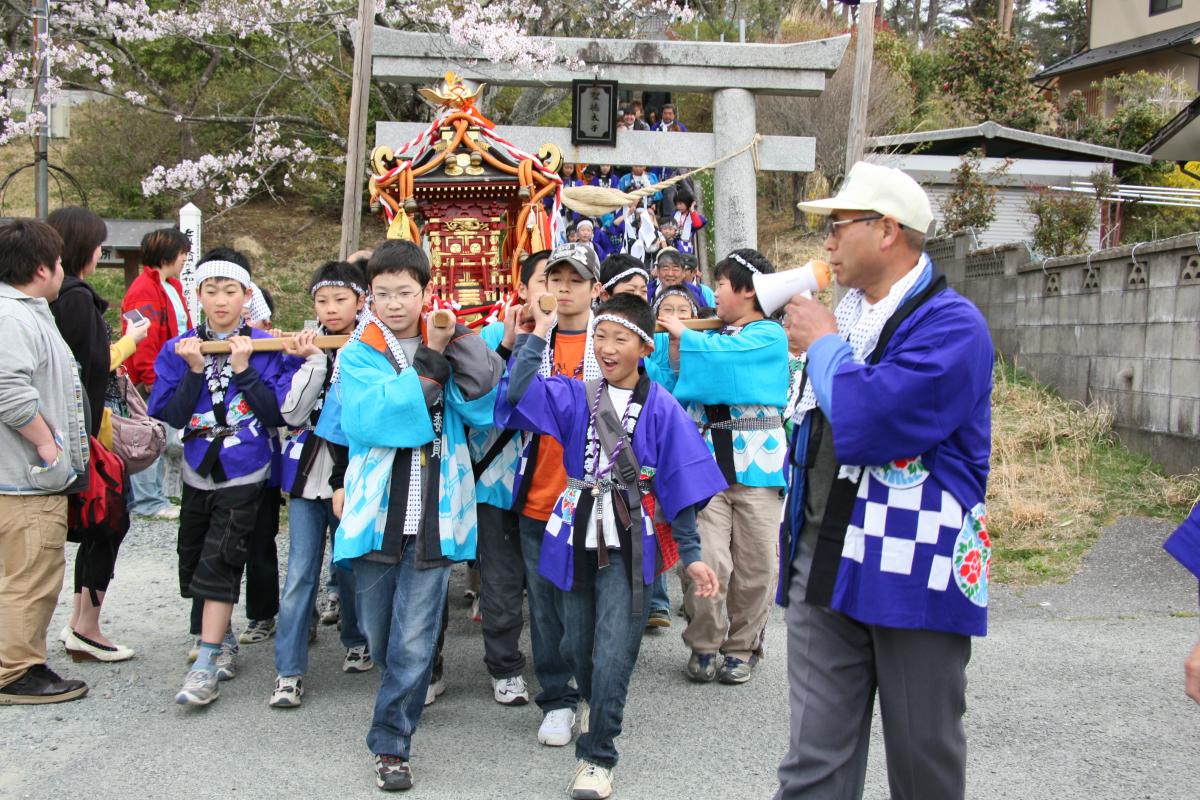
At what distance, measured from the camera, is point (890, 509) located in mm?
2557

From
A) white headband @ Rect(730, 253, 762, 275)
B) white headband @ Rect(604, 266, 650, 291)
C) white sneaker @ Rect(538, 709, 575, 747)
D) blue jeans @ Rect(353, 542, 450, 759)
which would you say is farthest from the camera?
white headband @ Rect(604, 266, 650, 291)

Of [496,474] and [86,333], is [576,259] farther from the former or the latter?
[86,333]

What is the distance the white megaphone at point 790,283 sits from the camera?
284cm

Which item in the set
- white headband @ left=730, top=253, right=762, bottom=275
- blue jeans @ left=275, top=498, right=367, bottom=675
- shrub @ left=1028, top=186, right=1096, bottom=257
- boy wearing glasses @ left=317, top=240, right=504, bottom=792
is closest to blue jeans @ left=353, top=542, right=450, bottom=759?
boy wearing glasses @ left=317, top=240, right=504, bottom=792

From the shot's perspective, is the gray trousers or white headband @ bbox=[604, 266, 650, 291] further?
white headband @ bbox=[604, 266, 650, 291]

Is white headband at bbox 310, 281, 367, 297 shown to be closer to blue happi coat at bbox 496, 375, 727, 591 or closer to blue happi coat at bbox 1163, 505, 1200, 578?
blue happi coat at bbox 496, 375, 727, 591

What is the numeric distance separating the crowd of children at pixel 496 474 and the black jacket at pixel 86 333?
0.32m

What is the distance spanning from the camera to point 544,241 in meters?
6.64

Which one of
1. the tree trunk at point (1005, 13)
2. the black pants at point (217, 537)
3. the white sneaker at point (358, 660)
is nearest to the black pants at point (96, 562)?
the black pants at point (217, 537)

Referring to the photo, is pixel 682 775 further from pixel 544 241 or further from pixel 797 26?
pixel 797 26

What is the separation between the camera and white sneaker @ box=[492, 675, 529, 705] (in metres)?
4.54

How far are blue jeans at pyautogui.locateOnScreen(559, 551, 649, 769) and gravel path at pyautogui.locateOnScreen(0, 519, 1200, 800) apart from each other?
219mm

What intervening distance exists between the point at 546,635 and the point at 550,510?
0.53m

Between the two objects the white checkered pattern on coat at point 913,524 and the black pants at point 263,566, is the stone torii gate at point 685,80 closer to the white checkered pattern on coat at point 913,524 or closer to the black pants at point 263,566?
the black pants at point 263,566
